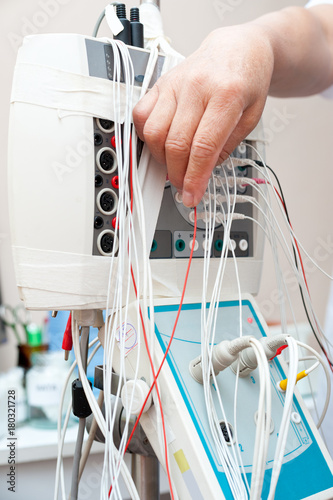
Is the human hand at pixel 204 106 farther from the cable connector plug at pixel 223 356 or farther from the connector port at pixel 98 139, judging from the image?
the cable connector plug at pixel 223 356

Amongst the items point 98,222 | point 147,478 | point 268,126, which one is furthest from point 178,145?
point 268,126

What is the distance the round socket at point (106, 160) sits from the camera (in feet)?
2.04

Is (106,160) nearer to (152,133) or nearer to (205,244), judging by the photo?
(152,133)

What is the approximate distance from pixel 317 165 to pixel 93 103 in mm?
1779

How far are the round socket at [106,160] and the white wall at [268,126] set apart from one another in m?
1.08

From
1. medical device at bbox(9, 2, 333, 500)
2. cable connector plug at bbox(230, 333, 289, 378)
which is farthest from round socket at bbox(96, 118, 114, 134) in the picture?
cable connector plug at bbox(230, 333, 289, 378)

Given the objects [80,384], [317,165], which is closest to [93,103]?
[80,384]

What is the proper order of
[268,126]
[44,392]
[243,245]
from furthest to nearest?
[268,126] < [44,392] < [243,245]

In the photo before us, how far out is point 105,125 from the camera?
627 millimetres

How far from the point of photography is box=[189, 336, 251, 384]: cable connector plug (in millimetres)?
561

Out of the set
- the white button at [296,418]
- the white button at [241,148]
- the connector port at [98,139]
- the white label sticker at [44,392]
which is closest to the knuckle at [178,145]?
the connector port at [98,139]

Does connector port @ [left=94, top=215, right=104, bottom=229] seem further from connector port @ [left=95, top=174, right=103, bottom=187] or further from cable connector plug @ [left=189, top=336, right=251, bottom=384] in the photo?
cable connector plug @ [left=189, top=336, right=251, bottom=384]

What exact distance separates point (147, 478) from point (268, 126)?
168 centimetres

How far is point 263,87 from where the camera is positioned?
63cm
